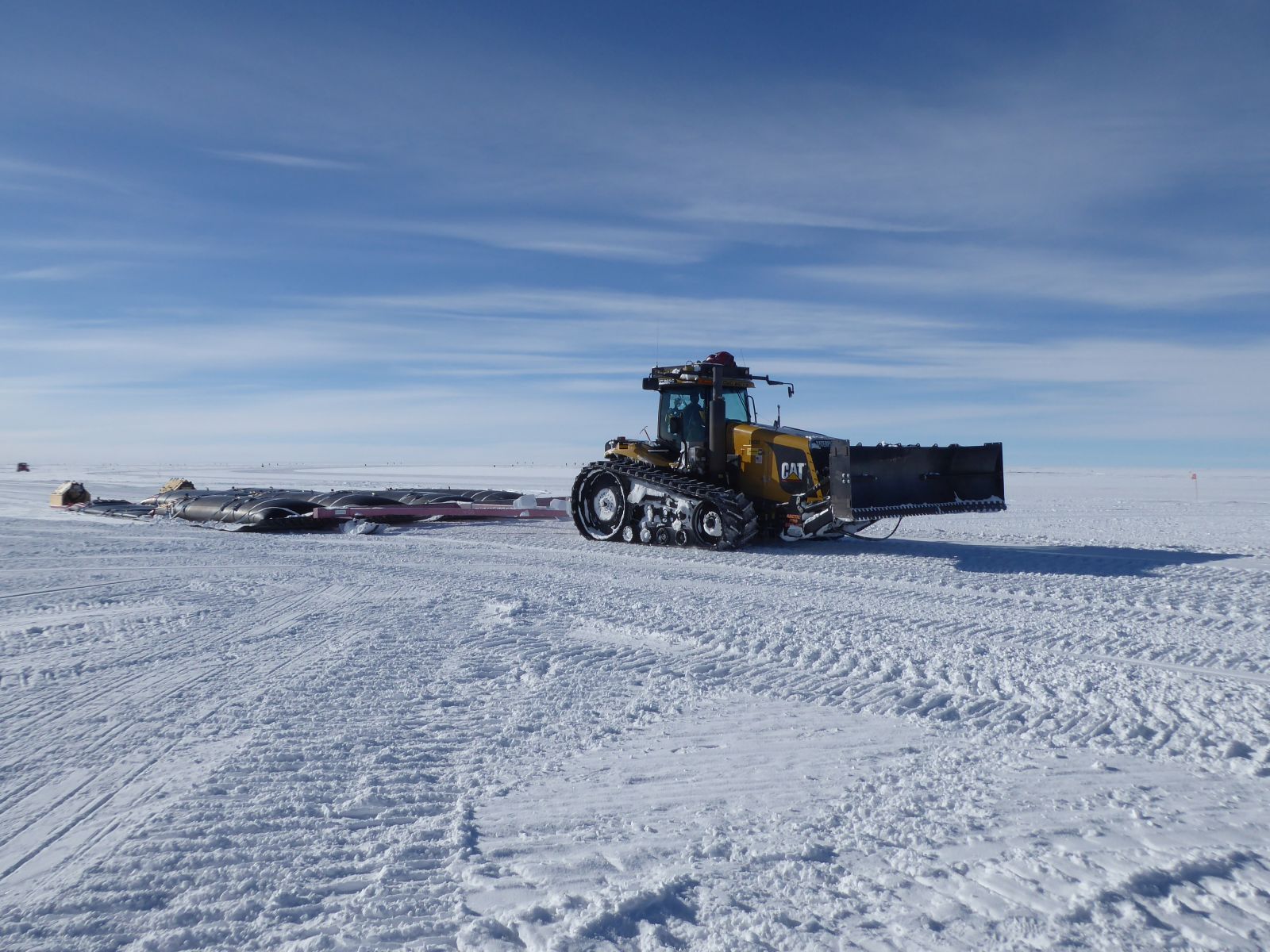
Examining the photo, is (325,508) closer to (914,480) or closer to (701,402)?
(701,402)

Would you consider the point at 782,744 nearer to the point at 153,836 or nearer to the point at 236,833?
the point at 236,833

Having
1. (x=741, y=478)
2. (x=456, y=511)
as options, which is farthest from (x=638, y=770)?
(x=456, y=511)

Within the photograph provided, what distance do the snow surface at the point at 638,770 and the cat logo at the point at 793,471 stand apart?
12.8ft

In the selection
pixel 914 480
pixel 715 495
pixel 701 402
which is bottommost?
pixel 715 495

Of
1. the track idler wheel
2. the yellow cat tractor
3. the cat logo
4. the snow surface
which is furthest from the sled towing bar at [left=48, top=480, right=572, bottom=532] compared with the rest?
the snow surface

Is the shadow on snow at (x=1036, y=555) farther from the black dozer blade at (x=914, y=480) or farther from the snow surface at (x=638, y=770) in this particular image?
the snow surface at (x=638, y=770)

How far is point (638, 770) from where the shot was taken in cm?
392

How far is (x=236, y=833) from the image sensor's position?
3.25m

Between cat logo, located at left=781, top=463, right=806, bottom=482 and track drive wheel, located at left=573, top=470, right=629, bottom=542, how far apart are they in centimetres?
262

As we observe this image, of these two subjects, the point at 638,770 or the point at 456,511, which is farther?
the point at 456,511

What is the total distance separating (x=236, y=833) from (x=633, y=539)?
10.6 metres

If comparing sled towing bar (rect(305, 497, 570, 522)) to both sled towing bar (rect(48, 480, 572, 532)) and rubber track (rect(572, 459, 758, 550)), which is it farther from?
rubber track (rect(572, 459, 758, 550))

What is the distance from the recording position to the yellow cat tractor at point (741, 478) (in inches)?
469

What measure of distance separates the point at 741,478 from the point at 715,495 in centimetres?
98
